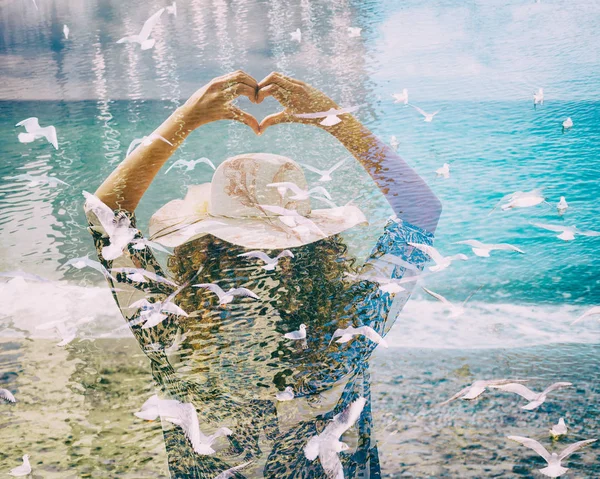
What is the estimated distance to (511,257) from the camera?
3.70ft

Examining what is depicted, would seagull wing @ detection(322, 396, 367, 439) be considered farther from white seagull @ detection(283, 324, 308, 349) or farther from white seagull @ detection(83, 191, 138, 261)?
white seagull @ detection(83, 191, 138, 261)

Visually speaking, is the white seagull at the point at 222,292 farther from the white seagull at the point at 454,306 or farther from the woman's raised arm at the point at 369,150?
the white seagull at the point at 454,306

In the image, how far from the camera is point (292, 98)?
2.44 feet

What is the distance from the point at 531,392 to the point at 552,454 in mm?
128

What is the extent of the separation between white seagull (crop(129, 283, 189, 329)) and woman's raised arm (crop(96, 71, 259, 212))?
0.12 m

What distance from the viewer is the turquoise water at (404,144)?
103 cm

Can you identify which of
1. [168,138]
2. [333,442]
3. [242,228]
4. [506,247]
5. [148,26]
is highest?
[148,26]

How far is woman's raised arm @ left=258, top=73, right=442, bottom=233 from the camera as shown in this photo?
74 centimetres

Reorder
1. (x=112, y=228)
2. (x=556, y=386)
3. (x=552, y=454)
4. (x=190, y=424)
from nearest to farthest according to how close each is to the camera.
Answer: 1. (x=112, y=228)
2. (x=190, y=424)
3. (x=552, y=454)
4. (x=556, y=386)

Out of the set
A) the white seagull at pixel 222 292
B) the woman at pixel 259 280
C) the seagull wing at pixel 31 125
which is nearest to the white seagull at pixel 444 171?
the woman at pixel 259 280

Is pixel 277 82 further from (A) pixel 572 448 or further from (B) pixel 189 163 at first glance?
(A) pixel 572 448

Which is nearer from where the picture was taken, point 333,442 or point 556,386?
point 333,442

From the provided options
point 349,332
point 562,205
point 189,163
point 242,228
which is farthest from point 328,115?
point 562,205

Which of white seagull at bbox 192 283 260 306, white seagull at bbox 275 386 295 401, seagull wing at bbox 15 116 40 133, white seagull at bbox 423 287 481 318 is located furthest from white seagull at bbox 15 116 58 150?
white seagull at bbox 423 287 481 318
